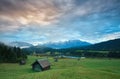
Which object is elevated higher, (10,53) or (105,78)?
(10,53)

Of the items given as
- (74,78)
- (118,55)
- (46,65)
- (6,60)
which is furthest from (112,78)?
(118,55)

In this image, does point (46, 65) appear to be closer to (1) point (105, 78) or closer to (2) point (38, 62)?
(2) point (38, 62)

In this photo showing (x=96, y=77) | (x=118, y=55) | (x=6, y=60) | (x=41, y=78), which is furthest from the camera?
(x=118, y=55)

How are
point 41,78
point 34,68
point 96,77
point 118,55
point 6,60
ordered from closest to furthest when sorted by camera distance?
point 41,78 → point 96,77 → point 34,68 → point 6,60 → point 118,55

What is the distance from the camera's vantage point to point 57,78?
41.0 meters

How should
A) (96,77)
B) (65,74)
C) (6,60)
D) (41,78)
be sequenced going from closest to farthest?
(41,78) < (96,77) < (65,74) < (6,60)

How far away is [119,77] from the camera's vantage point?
44812mm

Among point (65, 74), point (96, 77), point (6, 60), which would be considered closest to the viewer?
point (96, 77)

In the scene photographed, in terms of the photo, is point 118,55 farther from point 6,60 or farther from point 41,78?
point 41,78

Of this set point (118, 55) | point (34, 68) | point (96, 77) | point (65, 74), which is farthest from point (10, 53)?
point (118, 55)

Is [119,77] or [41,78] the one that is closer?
[41,78]

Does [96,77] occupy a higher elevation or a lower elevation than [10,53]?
lower

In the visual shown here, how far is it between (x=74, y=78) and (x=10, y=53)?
242ft

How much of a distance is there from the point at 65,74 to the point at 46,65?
91.0ft
